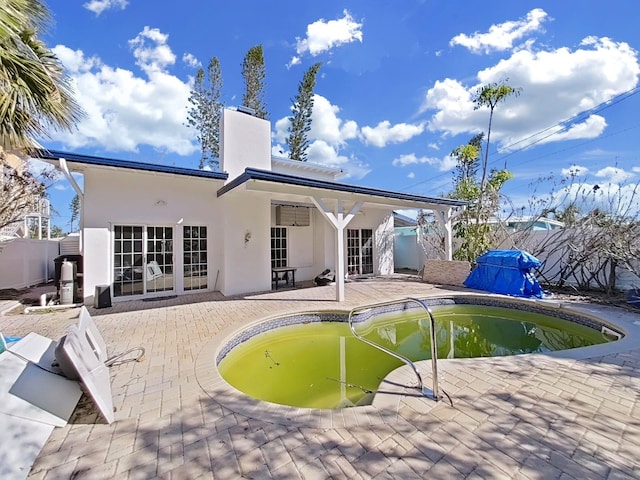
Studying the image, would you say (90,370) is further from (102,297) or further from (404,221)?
(404,221)

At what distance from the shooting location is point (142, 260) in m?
8.71

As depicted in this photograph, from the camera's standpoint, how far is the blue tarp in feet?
29.7

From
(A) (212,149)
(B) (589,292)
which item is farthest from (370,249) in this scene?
(A) (212,149)

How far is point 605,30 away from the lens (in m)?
9.18

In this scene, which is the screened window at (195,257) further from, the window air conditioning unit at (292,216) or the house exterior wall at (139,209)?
the window air conditioning unit at (292,216)

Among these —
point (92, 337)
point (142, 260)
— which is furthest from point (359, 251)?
point (92, 337)

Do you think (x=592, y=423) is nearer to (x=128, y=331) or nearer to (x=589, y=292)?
(x=128, y=331)

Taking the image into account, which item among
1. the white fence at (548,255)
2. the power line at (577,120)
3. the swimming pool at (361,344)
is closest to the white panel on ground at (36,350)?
the swimming pool at (361,344)

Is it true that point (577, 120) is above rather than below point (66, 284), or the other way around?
above

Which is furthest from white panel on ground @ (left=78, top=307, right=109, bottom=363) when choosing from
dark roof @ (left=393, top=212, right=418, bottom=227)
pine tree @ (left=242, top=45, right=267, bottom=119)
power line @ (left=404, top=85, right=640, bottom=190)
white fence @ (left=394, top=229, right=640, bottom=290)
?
pine tree @ (left=242, top=45, right=267, bottom=119)

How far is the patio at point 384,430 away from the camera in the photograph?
224cm

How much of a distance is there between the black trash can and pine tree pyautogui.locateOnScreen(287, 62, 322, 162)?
1802cm

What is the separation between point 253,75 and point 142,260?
1872cm

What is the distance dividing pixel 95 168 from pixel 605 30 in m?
15.9
